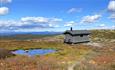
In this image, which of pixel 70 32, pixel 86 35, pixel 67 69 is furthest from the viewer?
pixel 86 35

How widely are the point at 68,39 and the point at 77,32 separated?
13.4ft

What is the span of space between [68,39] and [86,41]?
10.1 metres

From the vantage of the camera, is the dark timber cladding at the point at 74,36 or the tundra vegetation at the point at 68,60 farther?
the dark timber cladding at the point at 74,36

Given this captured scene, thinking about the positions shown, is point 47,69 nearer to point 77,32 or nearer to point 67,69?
point 67,69

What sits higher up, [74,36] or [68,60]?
[74,36]

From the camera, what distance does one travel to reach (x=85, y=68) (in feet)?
46.1

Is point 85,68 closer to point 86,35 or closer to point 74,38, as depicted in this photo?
point 74,38

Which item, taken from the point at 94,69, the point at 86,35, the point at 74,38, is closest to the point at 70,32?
the point at 74,38

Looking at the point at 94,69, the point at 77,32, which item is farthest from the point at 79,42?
the point at 94,69

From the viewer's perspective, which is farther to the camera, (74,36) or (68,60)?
(74,36)

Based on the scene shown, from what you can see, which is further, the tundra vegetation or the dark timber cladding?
the dark timber cladding

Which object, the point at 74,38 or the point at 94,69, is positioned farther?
the point at 74,38

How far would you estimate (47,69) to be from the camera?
547 inches

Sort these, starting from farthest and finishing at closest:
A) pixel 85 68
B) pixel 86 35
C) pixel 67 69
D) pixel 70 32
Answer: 1. pixel 86 35
2. pixel 70 32
3. pixel 85 68
4. pixel 67 69
